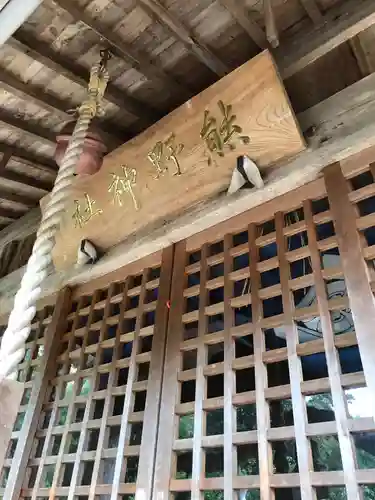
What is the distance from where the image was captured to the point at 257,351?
175 cm

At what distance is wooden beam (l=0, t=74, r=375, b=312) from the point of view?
1887 mm

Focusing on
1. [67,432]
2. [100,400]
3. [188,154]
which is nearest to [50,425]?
[67,432]

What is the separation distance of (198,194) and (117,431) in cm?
130

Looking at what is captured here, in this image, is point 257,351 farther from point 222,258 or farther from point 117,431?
point 117,431

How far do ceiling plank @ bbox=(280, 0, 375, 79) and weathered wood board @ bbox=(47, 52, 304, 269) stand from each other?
0.41 meters

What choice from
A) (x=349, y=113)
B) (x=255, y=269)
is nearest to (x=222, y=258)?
(x=255, y=269)

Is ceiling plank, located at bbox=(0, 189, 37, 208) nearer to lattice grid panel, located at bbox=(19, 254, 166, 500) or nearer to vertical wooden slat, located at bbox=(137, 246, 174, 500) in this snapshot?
lattice grid panel, located at bbox=(19, 254, 166, 500)

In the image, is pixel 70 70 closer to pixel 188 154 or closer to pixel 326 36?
pixel 188 154

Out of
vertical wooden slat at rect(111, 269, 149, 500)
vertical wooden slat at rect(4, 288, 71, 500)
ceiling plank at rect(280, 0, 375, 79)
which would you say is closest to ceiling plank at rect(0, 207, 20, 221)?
vertical wooden slat at rect(4, 288, 71, 500)

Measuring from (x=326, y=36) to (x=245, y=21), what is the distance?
399 mm

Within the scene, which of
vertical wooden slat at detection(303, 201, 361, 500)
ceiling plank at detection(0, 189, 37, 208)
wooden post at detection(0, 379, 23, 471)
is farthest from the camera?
ceiling plank at detection(0, 189, 37, 208)

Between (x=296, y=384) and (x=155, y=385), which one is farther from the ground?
(x=155, y=385)

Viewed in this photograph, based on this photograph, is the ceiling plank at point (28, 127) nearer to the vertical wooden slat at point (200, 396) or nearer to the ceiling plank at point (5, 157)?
the ceiling plank at point (5, 157)

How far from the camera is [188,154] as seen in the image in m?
2.17
